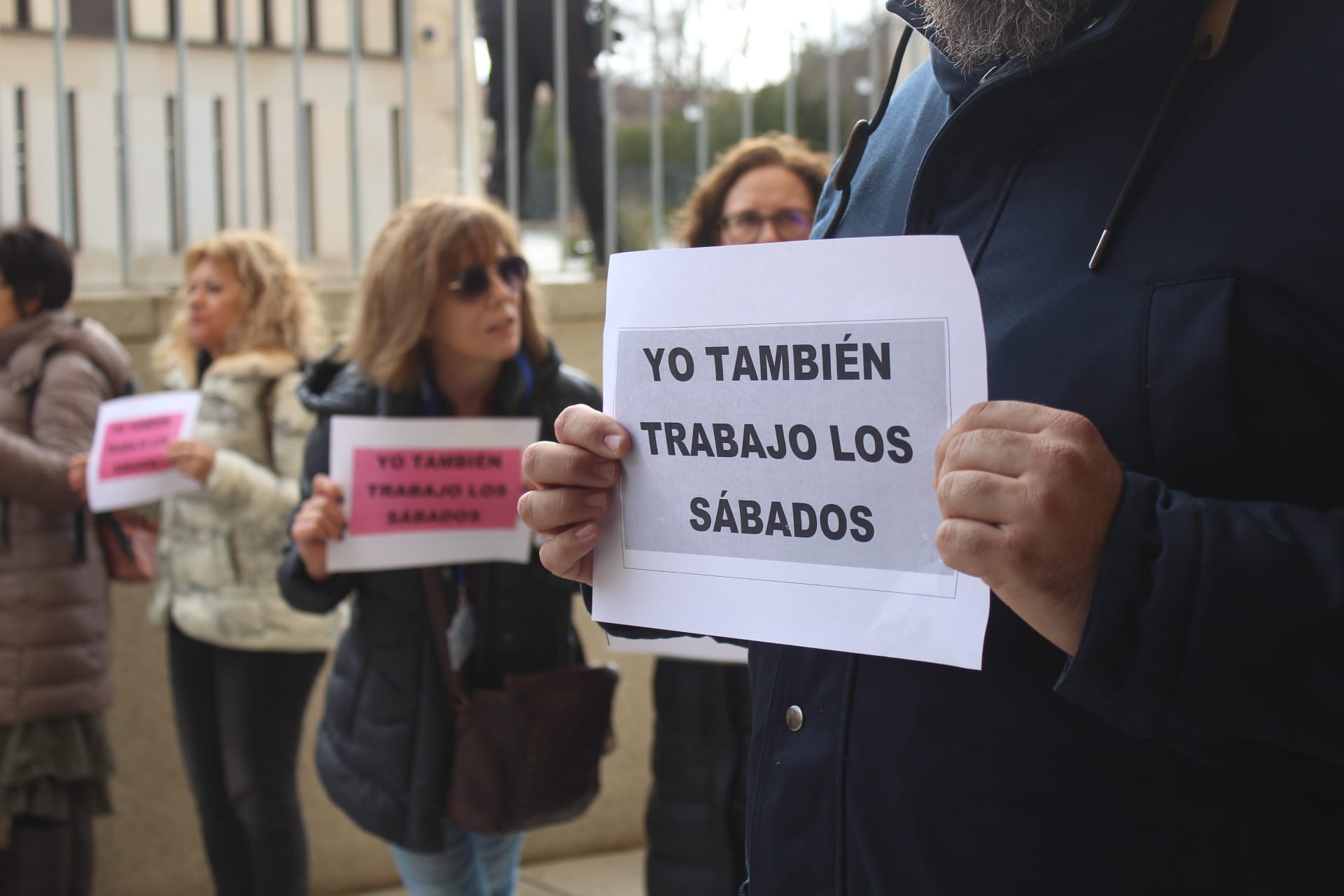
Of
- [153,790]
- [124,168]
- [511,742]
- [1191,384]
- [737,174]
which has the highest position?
[124,168]

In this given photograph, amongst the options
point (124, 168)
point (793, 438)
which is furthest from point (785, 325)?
point (124, 168)

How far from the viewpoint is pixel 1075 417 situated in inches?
34.4

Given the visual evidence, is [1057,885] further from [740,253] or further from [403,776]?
[403,776]

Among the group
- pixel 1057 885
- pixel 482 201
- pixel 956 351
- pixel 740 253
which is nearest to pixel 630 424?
pixel 740 253

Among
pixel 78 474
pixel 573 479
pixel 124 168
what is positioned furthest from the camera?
pixel 124 168

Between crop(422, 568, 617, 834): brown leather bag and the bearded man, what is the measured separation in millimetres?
1451

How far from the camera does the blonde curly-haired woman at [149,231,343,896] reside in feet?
10.6

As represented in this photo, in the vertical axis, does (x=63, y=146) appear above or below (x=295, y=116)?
below

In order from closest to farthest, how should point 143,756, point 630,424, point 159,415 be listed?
point 630,424, point 159,415, point 143,756

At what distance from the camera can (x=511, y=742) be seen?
252 centimetres

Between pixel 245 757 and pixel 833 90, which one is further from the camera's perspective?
pixel 833 90

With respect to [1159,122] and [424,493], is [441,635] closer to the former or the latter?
[424,493]

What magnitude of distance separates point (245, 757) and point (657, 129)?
2.89 meters

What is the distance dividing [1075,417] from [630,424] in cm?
43
